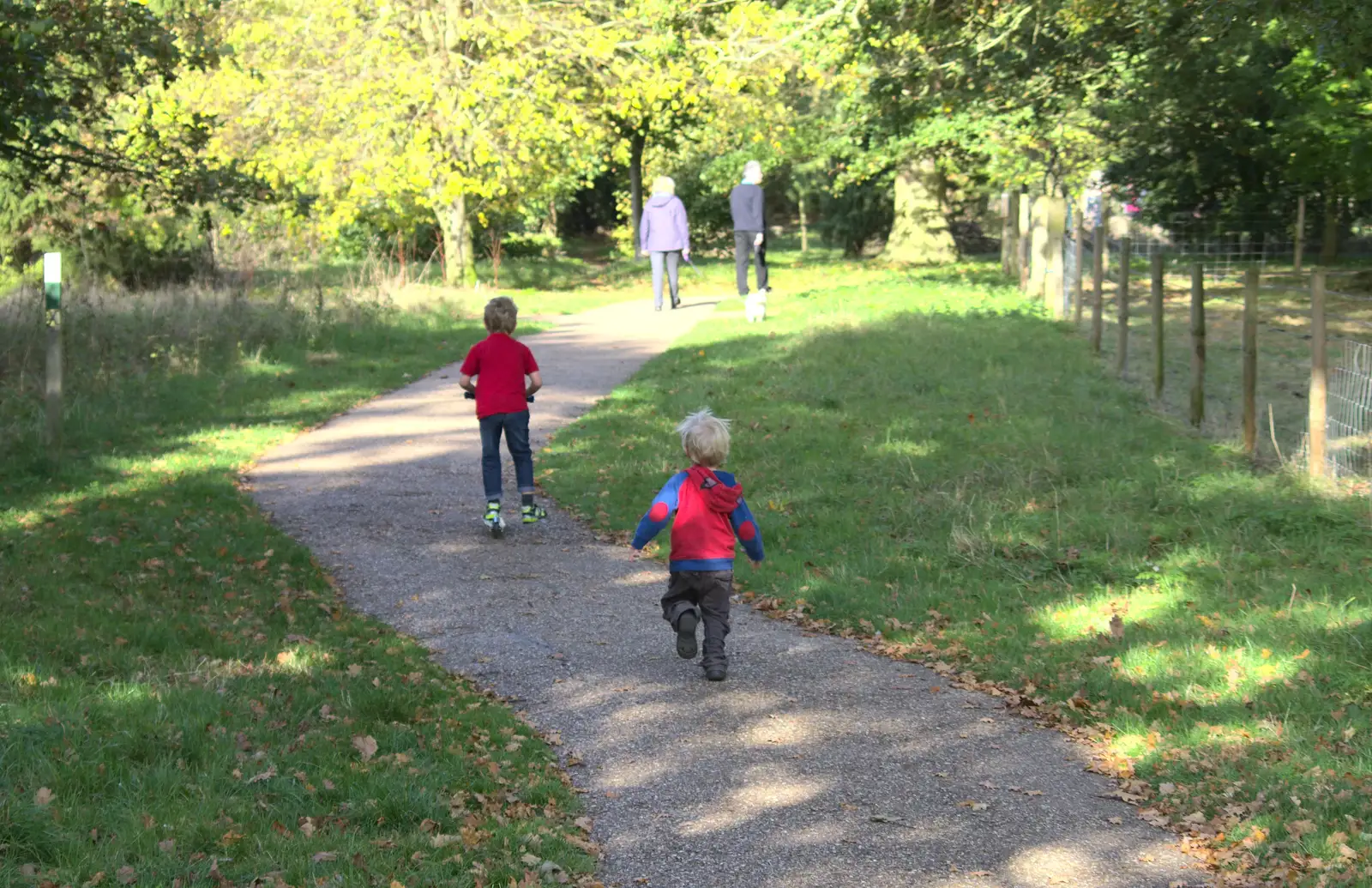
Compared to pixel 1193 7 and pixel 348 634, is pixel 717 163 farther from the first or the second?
pixel 348 634

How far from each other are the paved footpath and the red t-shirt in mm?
877

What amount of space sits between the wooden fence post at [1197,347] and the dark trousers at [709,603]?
7.09 meters

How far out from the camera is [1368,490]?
9141 millimetres

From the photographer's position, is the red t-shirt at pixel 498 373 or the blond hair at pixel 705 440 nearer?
the blond hair at pixel 705 440

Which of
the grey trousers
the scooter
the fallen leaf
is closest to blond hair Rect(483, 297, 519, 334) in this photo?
the scooter

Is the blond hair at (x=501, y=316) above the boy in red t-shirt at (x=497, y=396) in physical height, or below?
above

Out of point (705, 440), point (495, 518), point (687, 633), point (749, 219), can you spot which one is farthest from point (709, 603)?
point (749, 219)

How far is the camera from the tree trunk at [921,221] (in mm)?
36906

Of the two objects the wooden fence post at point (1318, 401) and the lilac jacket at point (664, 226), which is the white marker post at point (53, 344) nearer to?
the wooden fence post at point (1318, 401)

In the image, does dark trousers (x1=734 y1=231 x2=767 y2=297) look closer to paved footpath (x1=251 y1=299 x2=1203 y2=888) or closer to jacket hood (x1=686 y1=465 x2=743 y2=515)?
paved footpath (x1=251 y1=299 x2=1203 y2=888)

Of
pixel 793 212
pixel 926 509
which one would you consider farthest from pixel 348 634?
pixel 793 212

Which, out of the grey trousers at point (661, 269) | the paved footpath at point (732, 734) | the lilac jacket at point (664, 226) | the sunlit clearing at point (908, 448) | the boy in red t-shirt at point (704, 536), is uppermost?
the lilac jacket at point (664, 226)

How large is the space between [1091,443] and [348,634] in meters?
6.55

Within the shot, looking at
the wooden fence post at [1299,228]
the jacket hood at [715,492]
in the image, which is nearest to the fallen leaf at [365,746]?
the jacket hood at [715,492]
